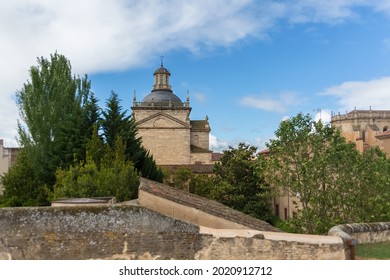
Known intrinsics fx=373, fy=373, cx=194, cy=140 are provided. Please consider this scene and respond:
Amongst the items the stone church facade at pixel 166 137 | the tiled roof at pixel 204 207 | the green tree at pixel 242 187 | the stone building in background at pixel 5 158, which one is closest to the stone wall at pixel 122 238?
the tiled roof at pixel 204 207

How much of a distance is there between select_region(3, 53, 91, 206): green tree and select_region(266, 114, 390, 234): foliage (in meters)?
11.7

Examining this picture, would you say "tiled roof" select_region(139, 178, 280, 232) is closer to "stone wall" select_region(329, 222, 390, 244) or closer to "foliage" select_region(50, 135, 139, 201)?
"stone wall" select_region(329, 222, 390, 244)

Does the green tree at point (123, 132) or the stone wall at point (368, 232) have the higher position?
the green tree at point (123, 132)

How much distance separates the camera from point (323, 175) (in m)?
14.7

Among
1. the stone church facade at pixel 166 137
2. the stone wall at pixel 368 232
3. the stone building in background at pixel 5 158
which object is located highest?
the stone church facade at pixel 166 137

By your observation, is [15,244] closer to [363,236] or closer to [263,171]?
[363,236]

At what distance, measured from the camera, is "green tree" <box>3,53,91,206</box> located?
21438mm

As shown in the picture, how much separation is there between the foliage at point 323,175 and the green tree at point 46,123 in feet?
38.2

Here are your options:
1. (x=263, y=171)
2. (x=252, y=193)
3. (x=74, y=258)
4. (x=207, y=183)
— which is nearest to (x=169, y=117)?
(x=207, y=183)

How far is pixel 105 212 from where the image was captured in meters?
6.83

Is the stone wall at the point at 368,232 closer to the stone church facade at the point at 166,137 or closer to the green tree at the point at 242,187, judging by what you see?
the green tree at the point at 242,187

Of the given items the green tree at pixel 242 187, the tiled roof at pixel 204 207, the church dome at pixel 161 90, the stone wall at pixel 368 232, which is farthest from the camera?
the church dome at pixel 161 90

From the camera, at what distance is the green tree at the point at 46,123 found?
844 inches
